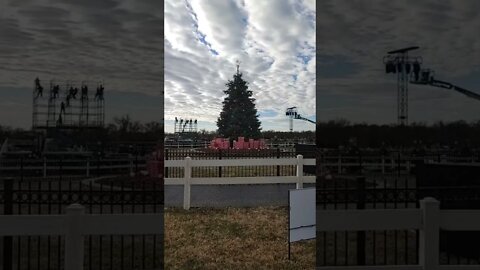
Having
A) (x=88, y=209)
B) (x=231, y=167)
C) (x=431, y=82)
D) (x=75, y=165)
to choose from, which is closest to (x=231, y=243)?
(x=231, y=167)

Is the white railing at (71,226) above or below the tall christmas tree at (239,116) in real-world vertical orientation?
below

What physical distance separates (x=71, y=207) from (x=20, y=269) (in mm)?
524

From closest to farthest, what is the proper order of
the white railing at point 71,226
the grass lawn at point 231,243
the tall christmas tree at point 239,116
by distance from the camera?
the white railing at point 71,226
the grass lawn at point 231,243
the tall christmas tree at point 239,116

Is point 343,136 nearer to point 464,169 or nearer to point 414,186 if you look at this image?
point 414,186

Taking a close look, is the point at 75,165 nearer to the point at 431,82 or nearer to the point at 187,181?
the point at 187,181

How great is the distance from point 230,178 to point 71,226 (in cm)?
153

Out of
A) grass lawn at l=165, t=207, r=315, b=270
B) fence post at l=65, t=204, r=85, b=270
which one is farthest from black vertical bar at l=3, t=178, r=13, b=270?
grass lawn at l=165, t=207, r=315, b=270

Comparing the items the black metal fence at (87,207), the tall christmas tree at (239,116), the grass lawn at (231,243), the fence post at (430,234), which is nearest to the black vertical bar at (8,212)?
the black metal fence at (87,207)

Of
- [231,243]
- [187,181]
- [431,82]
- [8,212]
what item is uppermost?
[431,82]

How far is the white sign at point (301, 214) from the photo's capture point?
128 inches

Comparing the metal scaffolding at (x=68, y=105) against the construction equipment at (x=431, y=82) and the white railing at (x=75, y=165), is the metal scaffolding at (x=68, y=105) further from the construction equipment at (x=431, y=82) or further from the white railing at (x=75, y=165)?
the construction equipment at (x=431, y=82)

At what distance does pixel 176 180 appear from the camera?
363 centimetres

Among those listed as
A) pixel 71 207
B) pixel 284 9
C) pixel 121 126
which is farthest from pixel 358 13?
pixel 71 207

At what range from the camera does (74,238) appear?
2766 mm
